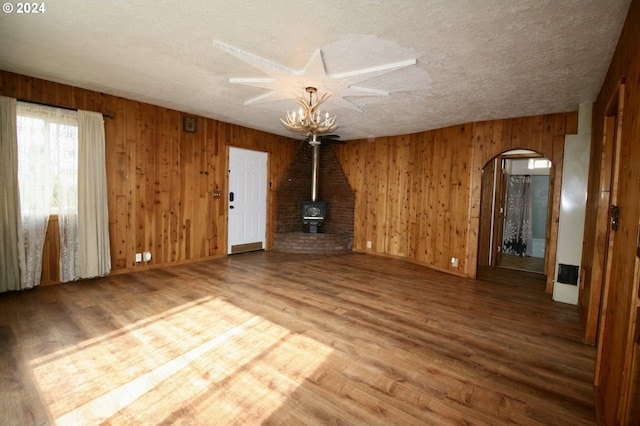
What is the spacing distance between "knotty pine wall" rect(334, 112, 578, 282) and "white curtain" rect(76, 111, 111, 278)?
4.53 meters

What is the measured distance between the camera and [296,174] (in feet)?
22.0

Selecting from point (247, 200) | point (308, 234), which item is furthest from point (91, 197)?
point (308, 234)

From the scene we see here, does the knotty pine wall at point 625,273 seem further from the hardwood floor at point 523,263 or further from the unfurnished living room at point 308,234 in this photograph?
the hardwood floor at point 523,263

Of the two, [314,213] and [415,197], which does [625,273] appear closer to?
[415,197]

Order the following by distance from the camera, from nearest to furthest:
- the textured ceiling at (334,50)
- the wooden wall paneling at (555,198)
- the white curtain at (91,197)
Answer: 1. the textured ceiling at (334,50)
2. the white curtain at (91,197)
3. the wooden wall paneling at (555,198)

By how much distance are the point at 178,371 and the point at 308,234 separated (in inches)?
169

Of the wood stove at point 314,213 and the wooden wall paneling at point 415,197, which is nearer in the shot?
the wooden wall paneling at point 415,197

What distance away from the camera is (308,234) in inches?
243

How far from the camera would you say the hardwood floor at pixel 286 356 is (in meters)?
1.67

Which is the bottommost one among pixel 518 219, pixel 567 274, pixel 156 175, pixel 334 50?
pixel 567 274

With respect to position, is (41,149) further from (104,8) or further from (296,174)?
(296,174)

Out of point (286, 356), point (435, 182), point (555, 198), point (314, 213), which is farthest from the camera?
point (314, 213)

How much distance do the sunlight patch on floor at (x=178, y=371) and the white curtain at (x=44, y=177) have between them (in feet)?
6.40

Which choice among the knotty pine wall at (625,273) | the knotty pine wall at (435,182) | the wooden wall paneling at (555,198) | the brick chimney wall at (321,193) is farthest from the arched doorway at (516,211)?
the knotty pine wall at (625,273)
